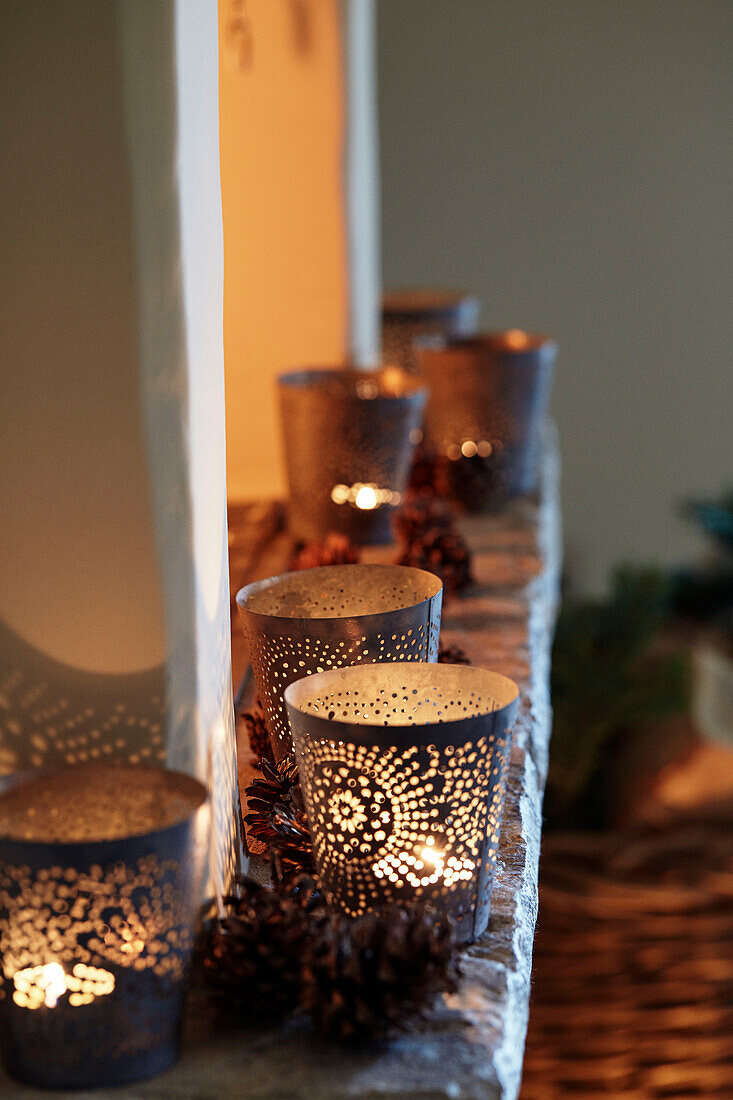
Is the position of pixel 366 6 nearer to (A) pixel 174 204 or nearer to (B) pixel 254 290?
(B) pixel 254 290

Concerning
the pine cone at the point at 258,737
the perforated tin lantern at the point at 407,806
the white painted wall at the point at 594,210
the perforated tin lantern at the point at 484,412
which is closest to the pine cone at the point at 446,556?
the perforated tin lantern at the point at 484,412

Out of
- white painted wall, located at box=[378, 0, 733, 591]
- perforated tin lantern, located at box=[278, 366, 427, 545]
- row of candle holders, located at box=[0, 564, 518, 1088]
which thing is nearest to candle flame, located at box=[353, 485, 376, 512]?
perforated tin lantern, located at box=[278, 366, 427, 545]

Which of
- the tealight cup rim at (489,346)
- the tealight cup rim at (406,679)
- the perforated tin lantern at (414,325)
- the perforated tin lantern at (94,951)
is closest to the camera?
the perforated tin lantern at (94,951)

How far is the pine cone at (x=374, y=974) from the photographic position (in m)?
0.48

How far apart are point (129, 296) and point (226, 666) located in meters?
0.21

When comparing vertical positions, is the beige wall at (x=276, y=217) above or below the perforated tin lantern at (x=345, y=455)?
above

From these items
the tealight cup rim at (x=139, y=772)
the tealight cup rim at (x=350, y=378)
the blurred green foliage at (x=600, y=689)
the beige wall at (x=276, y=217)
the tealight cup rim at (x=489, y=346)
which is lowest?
the blurred green foliage at (x=600, y=689)

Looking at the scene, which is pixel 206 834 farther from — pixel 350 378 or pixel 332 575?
pixel 350 378

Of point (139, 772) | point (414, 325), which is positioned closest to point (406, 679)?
point (139, 772)

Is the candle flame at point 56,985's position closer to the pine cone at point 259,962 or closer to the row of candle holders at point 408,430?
the pine cone at point 259,962

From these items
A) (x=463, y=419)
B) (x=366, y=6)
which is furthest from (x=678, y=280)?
(x=463, y=419)

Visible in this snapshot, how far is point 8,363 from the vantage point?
48cm

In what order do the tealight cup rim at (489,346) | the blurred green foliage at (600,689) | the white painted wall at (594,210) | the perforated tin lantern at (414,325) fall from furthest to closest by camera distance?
the white painted wall at (594,210)
the perforated tin lantern at (414,325)
the blurred green foliage at (600,689)
the tealight cup rim at (489,346)

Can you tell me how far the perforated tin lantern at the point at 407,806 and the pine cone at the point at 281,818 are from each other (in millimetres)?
60
